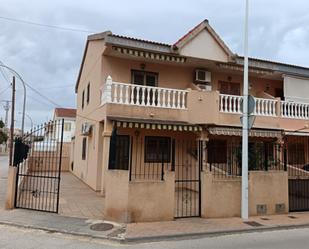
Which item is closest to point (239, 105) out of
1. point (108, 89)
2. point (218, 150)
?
point (218, 150)

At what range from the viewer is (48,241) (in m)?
7.84

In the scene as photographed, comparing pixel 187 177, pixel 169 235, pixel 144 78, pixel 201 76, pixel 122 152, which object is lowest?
pixel 169 235

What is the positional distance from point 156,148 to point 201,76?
5.07 m

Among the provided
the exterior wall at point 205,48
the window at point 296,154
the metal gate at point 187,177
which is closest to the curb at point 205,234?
the metal gate at point 187,177

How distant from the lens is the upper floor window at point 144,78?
17.3 metres

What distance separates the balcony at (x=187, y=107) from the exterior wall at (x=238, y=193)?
491 cm

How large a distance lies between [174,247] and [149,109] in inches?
334

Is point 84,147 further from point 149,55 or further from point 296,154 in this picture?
point 296,154

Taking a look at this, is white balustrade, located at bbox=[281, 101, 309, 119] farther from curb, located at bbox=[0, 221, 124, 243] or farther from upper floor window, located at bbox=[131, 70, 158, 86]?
curb, located at bbox=[0, 221, 124, 243]

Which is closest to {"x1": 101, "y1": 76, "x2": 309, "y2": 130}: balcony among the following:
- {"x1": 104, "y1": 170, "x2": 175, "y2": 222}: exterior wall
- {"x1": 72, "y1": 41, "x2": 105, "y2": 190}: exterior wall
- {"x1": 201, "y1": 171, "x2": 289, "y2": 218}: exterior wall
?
{"x1": 72, "y1": 41, "x2": 105, "y2": 190}: exterior wall

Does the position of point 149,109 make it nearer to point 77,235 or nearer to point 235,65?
point 235,65

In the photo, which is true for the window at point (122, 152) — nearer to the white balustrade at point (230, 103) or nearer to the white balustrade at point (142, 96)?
the white balustrade at point (142, 96)

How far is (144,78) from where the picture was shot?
17.5m

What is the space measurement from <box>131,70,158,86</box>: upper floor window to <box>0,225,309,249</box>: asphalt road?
10410mm
